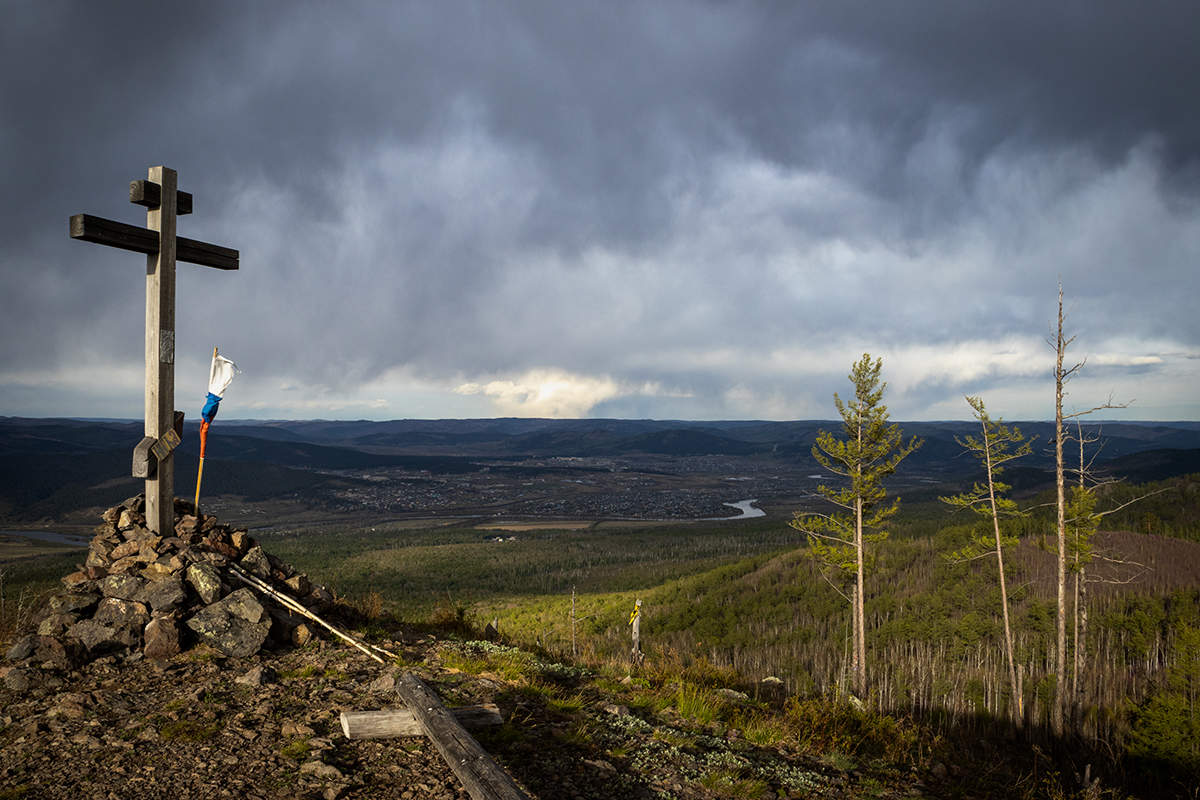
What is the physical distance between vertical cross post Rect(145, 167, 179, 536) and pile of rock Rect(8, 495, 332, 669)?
47 centimetres

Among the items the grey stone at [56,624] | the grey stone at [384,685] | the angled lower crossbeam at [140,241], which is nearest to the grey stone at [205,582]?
the grey stone at [56,624]

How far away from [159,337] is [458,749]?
291 inches

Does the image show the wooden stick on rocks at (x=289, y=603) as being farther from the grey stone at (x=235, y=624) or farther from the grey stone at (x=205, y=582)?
the grey stone at (x=205, y=582)

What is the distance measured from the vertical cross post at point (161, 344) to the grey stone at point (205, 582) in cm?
109

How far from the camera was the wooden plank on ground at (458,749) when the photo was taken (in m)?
4.43

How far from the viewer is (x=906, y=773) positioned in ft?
25.4

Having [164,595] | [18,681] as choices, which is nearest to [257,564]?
[164,595]

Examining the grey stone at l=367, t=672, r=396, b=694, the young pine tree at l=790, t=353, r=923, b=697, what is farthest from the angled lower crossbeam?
the young pine tree at l=790, t=353, r=923, b=697

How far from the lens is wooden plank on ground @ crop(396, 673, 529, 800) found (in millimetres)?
4430

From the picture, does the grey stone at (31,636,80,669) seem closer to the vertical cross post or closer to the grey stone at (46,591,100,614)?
the grey stone at (46,591,100,614)

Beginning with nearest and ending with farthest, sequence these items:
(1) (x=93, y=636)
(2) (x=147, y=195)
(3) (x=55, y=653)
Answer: (3) (x=55, y=653), (1) (x=93, y=636), (2) (x=147, y=195)

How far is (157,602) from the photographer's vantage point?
7.98 m

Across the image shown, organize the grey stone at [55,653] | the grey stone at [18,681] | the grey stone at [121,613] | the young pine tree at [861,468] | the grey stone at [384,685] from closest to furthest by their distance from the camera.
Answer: the grey stone at [18,681] → the grey stone at [55,653] → the grey stone at [384,685] → the grey stone at [121,613] → the young pine tree at [861,468]

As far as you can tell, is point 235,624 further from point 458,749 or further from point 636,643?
point 636,643
